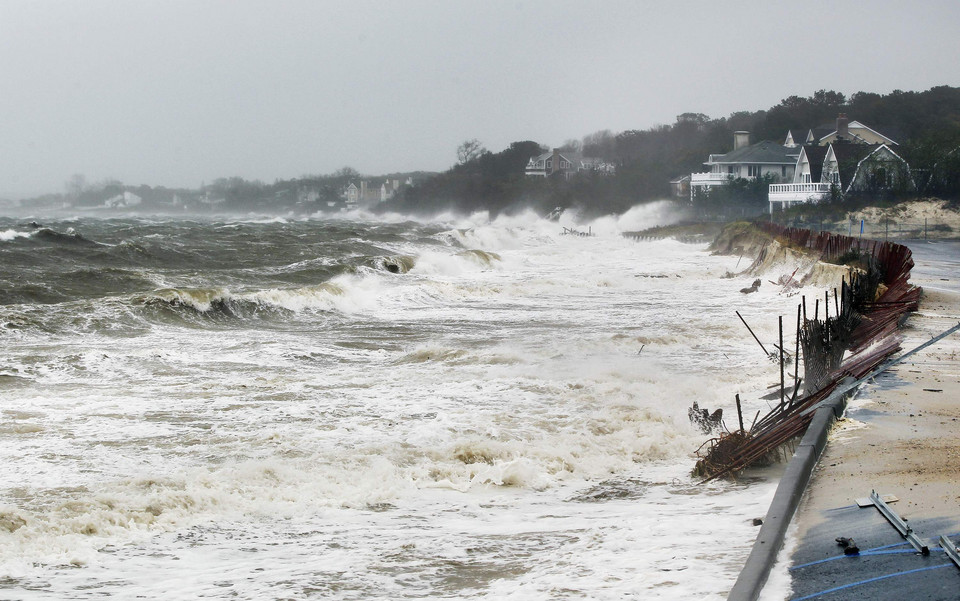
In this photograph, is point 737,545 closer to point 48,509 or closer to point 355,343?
point 48,509

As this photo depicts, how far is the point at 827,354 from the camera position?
10742 mm

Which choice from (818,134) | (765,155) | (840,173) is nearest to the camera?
(840,173)

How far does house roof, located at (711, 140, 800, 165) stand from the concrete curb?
236 feet

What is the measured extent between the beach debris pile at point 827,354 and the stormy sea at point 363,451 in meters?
0.41

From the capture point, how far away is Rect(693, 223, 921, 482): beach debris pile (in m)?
8.21

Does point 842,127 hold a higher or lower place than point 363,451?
higher

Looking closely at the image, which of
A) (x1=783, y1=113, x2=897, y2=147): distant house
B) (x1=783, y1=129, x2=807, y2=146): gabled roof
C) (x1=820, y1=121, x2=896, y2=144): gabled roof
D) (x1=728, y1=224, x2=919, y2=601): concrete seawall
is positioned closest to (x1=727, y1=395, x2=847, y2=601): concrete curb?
(x1=728, y1=224, x2=919, y2=601): concrete seawall

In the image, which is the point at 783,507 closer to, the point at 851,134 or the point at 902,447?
the point at 902,447

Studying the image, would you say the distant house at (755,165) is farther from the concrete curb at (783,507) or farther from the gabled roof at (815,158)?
the concrete curb at (783,507)

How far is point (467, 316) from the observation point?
2259 centimetres

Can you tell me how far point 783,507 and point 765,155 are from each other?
7596 cm

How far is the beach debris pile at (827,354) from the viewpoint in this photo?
323 inches

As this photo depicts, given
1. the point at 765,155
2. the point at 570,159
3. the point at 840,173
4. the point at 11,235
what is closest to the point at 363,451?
the point at 11,235

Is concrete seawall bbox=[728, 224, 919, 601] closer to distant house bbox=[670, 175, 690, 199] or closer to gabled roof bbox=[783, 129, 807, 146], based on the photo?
gabled roof bbox=[783, 129, 807, 146]
